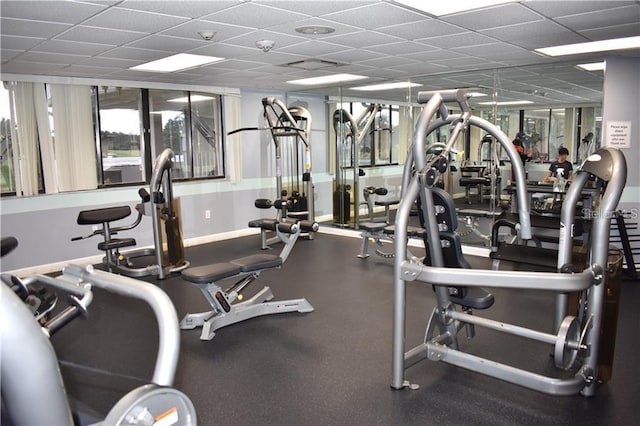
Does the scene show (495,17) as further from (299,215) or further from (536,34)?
(299,215)

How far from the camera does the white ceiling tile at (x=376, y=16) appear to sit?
2.96 metres

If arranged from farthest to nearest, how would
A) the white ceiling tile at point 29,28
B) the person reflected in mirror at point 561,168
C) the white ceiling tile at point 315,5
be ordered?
the person reflected in mirror at point 561,168
the white ceiling tile at point 29,28
the white ceiling tile at point 315,5

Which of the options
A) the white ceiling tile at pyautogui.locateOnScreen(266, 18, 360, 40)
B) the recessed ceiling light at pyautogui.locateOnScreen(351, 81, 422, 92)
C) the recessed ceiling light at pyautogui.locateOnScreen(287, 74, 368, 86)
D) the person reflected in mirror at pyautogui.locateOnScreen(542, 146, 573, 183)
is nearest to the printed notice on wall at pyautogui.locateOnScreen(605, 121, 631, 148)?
the person reflected in mirror at pyautogui.locateOnScreen(542, 146, 573, 183)

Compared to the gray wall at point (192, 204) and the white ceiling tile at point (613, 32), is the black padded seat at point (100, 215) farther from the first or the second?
the white ceiling tile at point (613, 32)

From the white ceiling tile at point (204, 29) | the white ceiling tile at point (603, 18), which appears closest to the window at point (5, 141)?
the white ceiling tile at point (204, 29)

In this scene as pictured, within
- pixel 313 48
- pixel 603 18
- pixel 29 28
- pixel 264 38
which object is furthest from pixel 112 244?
pixel 603 18

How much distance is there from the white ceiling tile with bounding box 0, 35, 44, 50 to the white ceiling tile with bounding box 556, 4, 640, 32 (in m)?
3.69

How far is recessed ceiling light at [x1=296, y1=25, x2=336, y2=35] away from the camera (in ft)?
11.1

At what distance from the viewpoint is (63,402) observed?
2.84ft

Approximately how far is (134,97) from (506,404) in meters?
5.35

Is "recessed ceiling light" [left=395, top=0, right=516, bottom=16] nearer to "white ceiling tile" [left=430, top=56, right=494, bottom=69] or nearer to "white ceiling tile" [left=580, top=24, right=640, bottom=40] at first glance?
"white ceiling tile" [left=580, top=24, right=640, bottom=40]

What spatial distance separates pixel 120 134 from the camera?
590cm

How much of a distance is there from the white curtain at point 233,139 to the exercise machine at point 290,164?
451 mm

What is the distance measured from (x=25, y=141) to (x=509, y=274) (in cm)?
493
